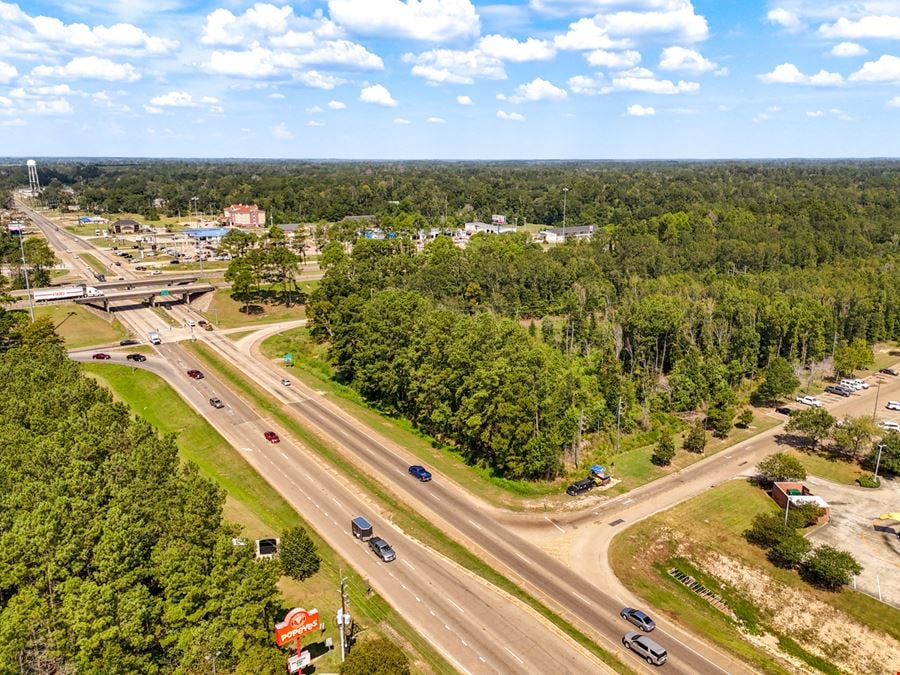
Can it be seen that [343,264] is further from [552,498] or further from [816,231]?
[816,231]

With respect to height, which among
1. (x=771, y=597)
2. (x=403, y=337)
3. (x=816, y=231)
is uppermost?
(x=816, y=231)

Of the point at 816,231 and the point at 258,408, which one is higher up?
the point at 816,231

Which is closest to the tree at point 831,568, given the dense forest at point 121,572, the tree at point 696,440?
the tree at point 696,440

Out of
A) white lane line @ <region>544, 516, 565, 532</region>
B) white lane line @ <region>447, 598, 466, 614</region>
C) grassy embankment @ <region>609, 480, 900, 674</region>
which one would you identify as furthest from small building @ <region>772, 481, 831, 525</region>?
white lane line @ <region>447, 598, 466, 614</region>

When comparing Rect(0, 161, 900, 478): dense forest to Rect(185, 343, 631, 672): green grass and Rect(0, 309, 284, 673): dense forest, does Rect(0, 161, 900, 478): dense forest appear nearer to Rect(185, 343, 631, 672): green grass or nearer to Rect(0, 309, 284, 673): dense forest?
Rect(185, 343, 631, 672): green grass

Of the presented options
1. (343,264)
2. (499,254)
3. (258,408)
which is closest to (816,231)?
(499,254)

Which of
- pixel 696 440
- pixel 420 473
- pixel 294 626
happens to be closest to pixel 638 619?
pixel 294 626

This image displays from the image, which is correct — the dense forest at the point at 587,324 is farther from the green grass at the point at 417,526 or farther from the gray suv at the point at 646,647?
the gray suv at the point at 646,647
